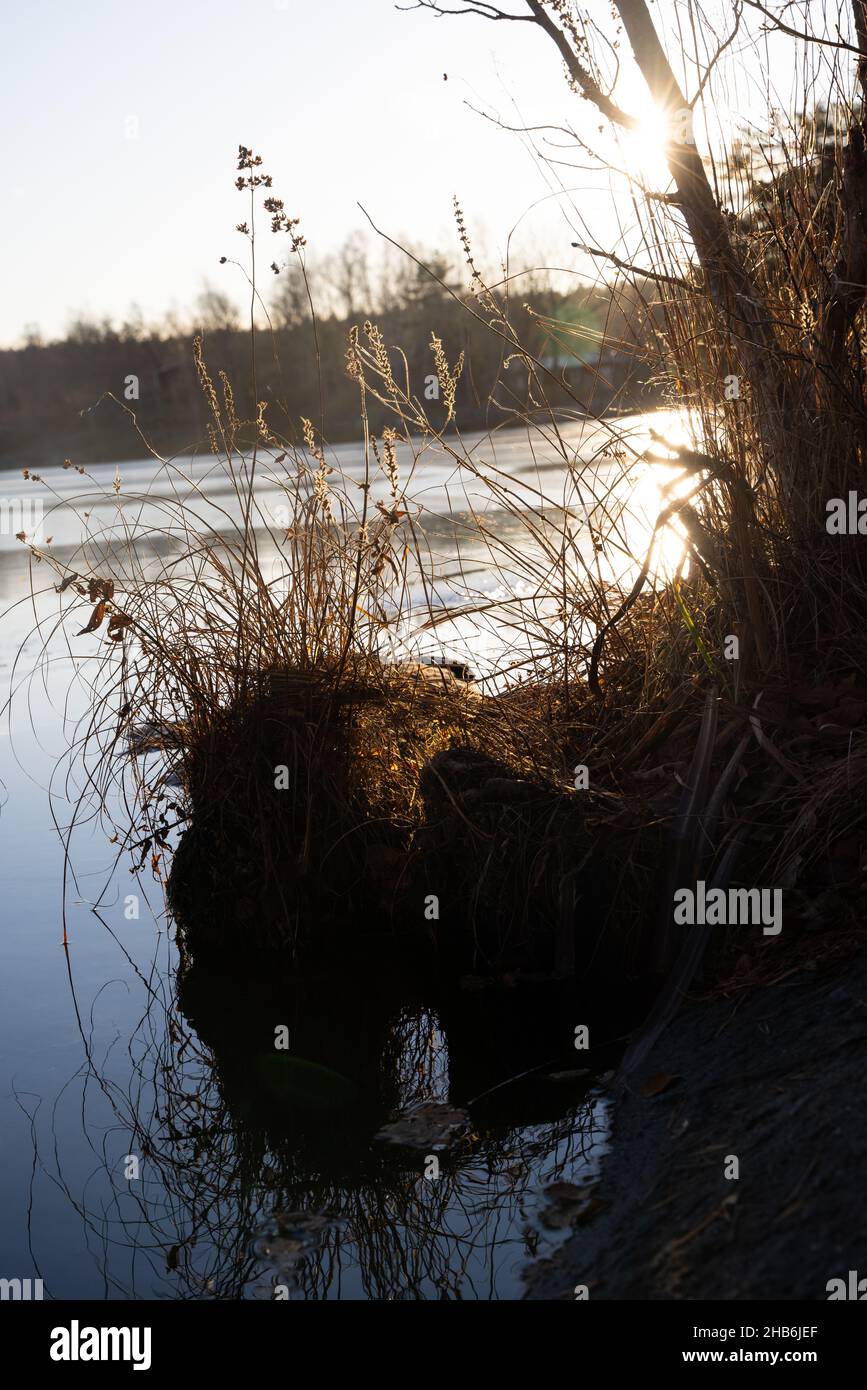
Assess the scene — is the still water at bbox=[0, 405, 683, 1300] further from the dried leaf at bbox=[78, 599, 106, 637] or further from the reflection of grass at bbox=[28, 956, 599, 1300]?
the dried leaf at bbox=[78, 599, 106, 637]

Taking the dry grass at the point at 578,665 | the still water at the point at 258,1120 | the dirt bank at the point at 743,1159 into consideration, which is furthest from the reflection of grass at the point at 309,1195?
the dry grass at the point at 578,665

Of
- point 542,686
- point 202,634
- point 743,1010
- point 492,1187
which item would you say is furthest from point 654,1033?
point 202,634

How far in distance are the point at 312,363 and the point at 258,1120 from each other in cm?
591

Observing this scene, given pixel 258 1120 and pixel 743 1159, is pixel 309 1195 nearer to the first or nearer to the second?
pixel 258 1120

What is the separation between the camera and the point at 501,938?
2959 mm

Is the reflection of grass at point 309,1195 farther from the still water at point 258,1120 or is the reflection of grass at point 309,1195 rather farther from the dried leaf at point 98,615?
the dried leaf at point 98,615

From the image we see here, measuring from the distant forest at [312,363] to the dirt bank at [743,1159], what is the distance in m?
1.71

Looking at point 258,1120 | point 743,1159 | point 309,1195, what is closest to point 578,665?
point 258,1120

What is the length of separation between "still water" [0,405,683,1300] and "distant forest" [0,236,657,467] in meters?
0.36

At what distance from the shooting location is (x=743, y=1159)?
185cm

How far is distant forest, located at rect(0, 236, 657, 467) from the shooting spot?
11.5 ft

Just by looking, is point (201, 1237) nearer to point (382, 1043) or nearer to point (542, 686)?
point (382, 1043)
